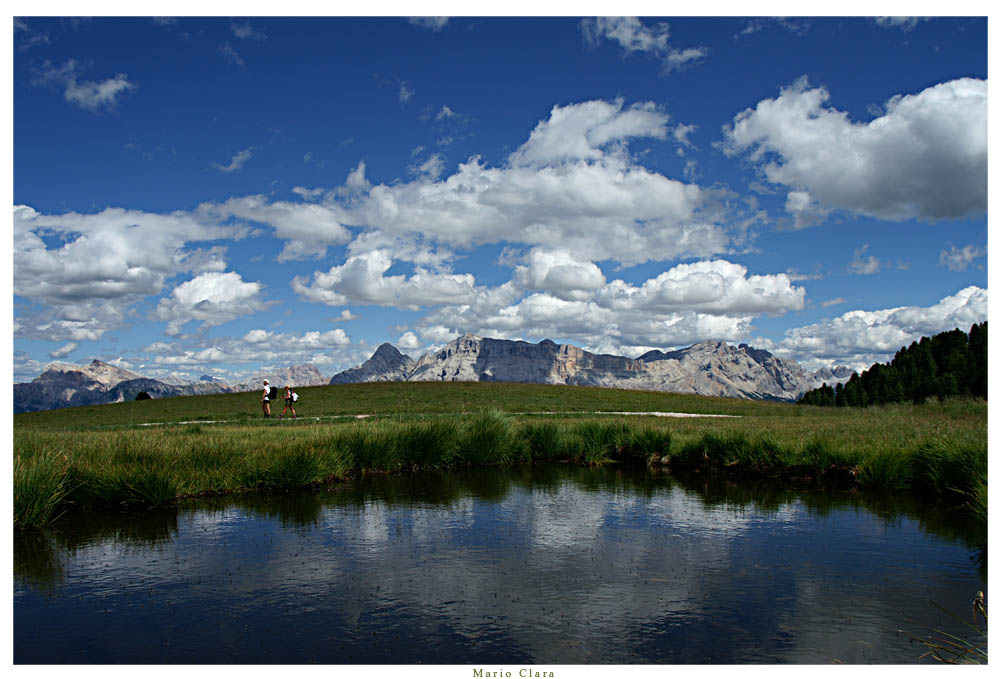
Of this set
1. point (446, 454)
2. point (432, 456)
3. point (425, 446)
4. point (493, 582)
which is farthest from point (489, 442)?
point (493, 582)

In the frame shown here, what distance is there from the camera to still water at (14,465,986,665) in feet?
25.0

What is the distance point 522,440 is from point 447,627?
674 inches

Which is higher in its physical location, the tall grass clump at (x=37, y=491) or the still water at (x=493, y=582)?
the tall grass clump at (x=37, y=491)

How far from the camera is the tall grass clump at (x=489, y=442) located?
22875 mm

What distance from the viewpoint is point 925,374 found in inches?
3521

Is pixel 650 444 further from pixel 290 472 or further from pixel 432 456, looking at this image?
pixel 290 472

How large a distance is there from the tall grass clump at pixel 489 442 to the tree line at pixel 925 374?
6168 cm

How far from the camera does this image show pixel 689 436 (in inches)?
923

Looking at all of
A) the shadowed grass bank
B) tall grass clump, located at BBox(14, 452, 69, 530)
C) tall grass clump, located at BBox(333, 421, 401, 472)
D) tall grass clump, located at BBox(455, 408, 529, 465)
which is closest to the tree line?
the shadowed grass bank

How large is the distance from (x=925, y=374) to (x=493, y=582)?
3851 inches

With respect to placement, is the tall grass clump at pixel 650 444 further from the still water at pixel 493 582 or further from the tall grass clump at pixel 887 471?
the still water at pixel 493 582

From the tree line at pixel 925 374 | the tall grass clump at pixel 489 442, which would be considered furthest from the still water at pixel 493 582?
the tree line at pixel 925 374
